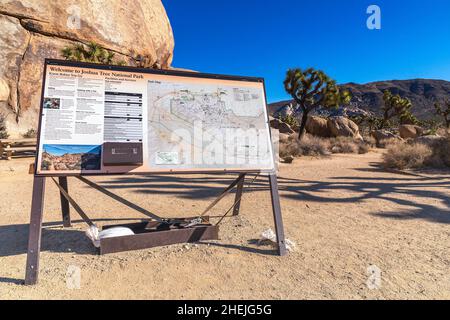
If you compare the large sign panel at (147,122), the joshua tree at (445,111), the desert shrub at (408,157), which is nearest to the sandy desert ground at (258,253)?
the large sign panel at (147,122)

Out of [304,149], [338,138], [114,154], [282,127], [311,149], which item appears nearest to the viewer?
[114,154]

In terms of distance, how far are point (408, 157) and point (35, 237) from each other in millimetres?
11264

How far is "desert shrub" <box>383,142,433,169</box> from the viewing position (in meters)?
9.90

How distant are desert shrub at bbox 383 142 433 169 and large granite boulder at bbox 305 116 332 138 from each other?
1162cm

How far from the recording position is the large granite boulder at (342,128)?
833 inches

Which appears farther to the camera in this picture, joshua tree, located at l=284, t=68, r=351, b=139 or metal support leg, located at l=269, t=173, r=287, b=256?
joshua tree, located at l=284, t=68, r=351, b=139

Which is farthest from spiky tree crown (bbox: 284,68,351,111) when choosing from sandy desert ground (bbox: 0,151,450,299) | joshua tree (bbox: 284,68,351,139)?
sandy desert ground (bbox: 0,151,450,299)

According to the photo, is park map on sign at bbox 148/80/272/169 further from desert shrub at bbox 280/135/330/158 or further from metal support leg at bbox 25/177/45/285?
desert shrub at bbox 280/135/330/158

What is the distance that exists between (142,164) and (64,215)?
1.94 metres

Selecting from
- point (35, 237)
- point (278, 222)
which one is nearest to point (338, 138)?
point (278, 222)

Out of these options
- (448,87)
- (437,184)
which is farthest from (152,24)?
(448,87)

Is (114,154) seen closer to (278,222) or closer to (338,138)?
(278,222)

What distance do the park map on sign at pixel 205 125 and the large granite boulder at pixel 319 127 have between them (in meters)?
20.0

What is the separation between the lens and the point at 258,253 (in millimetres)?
3211
